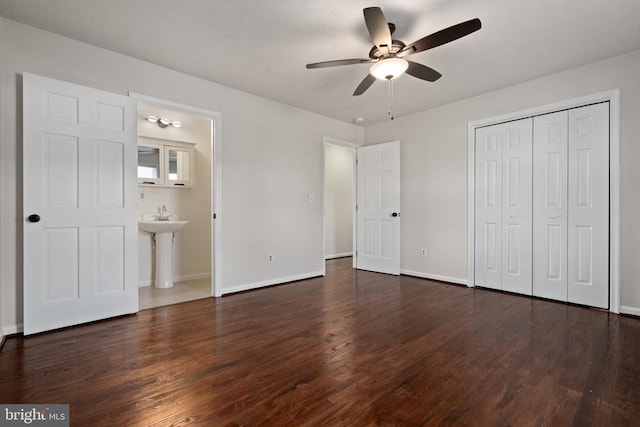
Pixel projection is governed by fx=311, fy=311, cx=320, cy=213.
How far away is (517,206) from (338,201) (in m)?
3.89

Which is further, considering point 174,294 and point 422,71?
point 174,294

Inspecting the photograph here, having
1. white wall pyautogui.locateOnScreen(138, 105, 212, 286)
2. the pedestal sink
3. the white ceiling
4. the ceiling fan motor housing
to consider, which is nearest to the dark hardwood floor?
the pedestal sink

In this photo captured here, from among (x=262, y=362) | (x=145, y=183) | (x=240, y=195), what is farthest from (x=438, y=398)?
(x=145, y=183)

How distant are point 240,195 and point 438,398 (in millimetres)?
3138

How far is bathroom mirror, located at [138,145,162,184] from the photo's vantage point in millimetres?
4293

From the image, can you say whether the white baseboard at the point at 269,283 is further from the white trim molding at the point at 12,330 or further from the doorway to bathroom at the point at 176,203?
the white trim molding at the point at 12,330

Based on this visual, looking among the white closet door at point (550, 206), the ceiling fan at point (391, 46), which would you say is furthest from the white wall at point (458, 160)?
the ceiling fan at point (391, 46)

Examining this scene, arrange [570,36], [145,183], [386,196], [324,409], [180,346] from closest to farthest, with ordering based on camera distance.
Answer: [324,409] < [180,346] < [570,36] < [145,183] < [386,196]

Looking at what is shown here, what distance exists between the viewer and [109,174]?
9.79ft

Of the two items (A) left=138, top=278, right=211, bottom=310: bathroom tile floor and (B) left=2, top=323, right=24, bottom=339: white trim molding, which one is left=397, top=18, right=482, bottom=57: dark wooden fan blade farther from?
(B) left=2, top=323, right=24, bottom=339: white trim molding

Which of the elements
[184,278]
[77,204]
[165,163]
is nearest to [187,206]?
[165,163]

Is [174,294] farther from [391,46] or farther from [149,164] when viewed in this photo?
[391,46]

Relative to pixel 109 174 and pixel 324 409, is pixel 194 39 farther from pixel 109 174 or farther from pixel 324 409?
pixel 324 409

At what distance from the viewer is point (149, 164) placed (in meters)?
4.38
